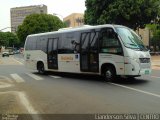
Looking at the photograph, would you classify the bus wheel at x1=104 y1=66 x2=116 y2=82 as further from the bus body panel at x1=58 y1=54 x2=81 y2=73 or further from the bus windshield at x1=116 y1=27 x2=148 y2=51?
the bus body panel at x1=58 y1=54 x2=81 y2=73

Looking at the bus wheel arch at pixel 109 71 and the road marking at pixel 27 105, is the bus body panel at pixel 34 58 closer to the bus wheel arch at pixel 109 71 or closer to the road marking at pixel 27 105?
the bus wheel arch at pixel 109 71

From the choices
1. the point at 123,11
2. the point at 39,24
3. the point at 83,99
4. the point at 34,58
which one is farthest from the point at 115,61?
the point at 39,24

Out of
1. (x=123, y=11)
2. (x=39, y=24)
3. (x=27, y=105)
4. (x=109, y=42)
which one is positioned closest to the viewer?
(x=27, y=105)

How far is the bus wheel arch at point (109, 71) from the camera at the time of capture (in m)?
16.0

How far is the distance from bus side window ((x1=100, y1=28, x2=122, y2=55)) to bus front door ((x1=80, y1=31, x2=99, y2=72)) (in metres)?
0.51

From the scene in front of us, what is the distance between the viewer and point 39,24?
90438 mm

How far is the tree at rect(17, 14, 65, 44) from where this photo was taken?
90.4 m

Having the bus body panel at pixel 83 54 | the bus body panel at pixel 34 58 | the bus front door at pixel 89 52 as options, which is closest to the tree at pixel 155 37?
the bus body panel at pixel 34 58

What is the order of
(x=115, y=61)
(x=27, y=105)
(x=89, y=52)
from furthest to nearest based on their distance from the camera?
(x=89, y=52) < (x=115, y=61) < (x=27, y=105)

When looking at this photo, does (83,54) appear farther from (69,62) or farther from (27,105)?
(27,105)

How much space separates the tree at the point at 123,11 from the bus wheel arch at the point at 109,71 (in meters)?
28.8

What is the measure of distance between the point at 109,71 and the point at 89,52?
5.36ft

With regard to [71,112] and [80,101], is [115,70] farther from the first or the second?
[71,112]

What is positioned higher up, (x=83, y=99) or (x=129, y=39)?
(x=129, y=39)
